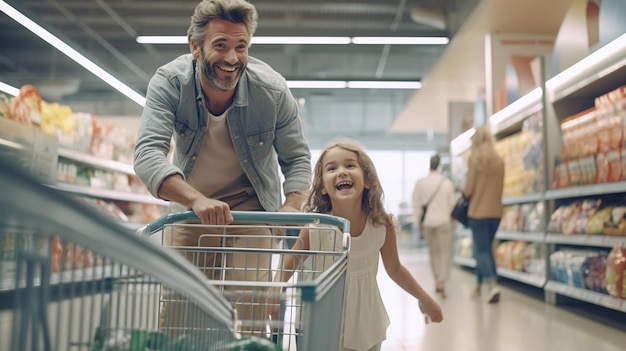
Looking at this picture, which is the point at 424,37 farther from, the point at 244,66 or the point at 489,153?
the point at 244,66

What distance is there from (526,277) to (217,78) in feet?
16.2

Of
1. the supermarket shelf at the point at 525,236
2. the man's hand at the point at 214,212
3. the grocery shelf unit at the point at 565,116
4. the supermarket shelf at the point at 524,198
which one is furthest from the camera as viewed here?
the supermarket shelf at the point at 524,198

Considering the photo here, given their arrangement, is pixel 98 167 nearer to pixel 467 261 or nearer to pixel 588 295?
pixel 588 295

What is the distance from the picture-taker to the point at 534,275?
599cm

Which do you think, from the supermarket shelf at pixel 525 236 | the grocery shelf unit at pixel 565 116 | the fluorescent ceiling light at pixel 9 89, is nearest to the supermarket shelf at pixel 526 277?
the grocery shelf unit at pixel 565 116

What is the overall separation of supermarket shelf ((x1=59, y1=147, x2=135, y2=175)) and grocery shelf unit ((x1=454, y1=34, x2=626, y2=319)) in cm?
384

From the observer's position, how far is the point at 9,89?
427 centimetres

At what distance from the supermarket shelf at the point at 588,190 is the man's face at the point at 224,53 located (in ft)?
10.3

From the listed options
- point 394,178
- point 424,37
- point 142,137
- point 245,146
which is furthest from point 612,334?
point 394,178

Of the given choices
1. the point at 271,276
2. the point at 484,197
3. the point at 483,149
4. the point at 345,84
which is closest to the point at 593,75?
the point at 483,149

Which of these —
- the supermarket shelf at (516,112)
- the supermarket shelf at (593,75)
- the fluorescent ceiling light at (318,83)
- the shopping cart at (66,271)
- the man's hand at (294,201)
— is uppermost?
the fluorescent ceiling light at (318,83)

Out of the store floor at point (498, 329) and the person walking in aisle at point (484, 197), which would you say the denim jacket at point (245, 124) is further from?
the person walking in aisle at point (484, 197)

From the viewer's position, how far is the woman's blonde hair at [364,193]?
233cm

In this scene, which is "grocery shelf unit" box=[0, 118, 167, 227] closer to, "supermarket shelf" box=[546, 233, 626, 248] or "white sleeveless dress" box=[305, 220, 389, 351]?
"white sleeveless dress" box=[305, 220, 389, 351]
